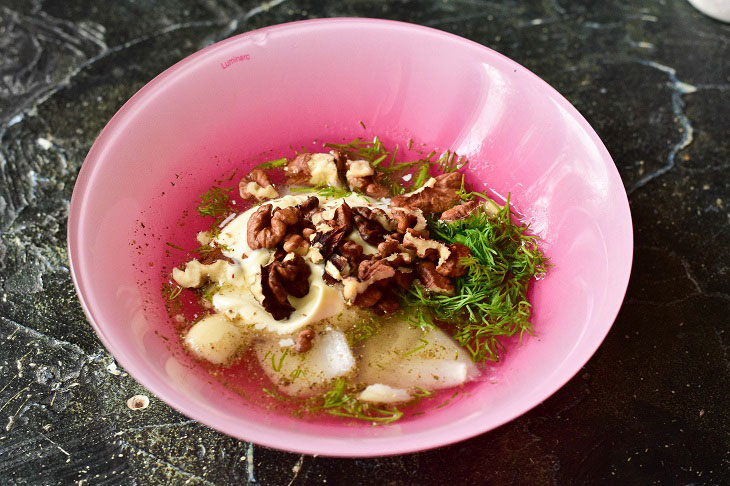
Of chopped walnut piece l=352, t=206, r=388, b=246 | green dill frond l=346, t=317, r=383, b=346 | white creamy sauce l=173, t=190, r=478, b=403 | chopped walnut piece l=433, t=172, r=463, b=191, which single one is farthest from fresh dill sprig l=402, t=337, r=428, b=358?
chopped walnut piece l=433, t=172, r=463, b=191

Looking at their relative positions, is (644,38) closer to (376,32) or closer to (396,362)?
(376,32)

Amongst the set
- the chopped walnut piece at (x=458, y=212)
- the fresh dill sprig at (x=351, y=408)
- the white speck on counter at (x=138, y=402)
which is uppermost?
the chopped walnut piece at (x=458, y=212)

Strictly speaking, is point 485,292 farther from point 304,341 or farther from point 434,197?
point 304,341

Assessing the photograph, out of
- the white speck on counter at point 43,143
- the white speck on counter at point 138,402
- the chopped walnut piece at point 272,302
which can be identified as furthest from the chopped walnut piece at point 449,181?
the white speck on counter at point 43,143

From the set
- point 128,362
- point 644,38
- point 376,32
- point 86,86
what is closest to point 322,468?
point 128,362

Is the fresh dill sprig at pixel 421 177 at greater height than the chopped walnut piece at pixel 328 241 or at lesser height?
lesser

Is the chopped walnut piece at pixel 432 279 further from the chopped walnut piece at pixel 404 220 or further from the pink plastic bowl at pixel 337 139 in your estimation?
the pink plastic bowl at pixel 337 139

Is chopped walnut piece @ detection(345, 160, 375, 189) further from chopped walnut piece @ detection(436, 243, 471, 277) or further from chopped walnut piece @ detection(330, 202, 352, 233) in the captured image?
chopped walnut piece @ detection(436, 243, 471, 277)

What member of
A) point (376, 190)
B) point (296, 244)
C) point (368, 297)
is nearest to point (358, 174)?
point (376, 190)

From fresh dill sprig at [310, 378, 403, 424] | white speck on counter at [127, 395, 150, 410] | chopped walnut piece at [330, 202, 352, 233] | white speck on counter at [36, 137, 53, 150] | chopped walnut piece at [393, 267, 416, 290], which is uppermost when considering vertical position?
chopped walnut piece at [330, 202, 352, 233]
